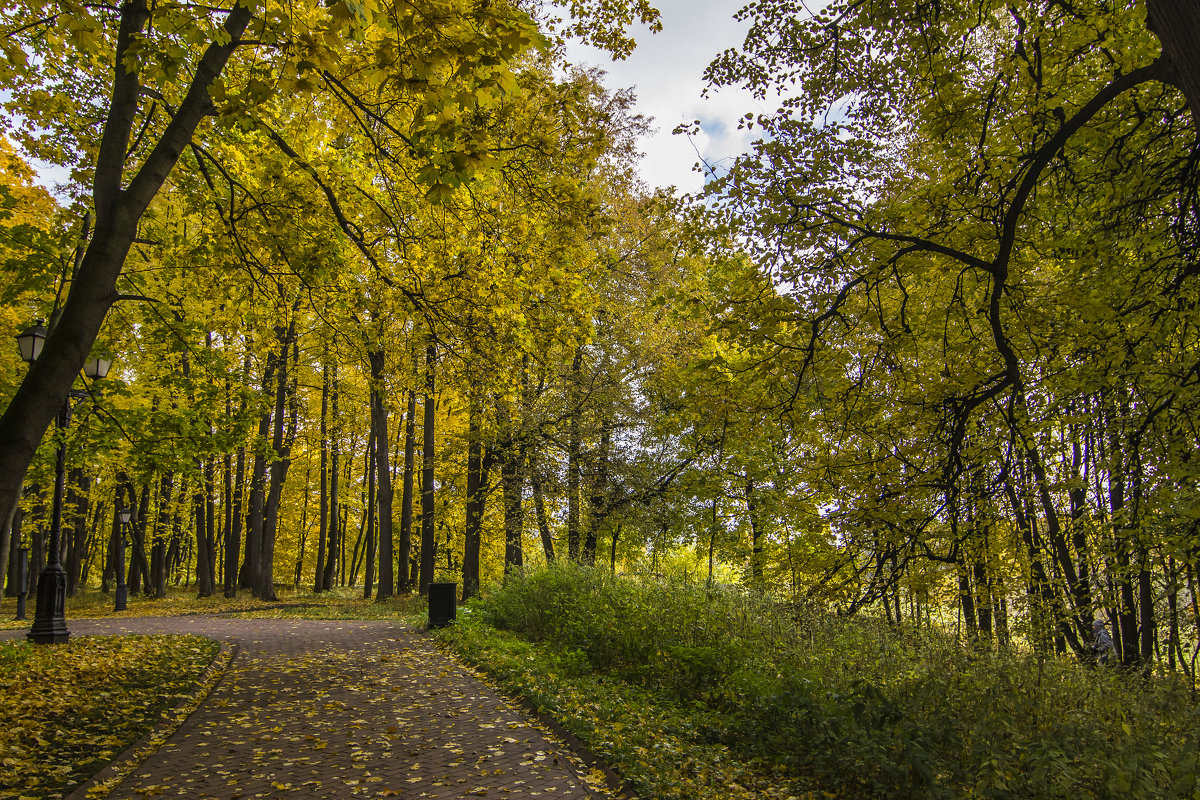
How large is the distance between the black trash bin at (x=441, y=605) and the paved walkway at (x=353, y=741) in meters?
2.96

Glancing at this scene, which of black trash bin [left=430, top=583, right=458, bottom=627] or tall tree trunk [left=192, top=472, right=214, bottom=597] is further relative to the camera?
tall tree trunk [left=192, top=472, right=214, bottom=597]

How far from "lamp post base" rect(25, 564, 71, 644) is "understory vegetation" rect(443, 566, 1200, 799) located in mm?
6549

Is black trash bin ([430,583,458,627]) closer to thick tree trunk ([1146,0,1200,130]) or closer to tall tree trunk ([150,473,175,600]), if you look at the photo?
thick tree trunk ([1146,0,1200,130])

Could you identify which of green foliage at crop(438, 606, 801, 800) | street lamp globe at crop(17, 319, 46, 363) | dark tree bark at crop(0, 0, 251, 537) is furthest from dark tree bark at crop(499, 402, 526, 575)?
dark tree bark at crop(0, 0, 251, 537)

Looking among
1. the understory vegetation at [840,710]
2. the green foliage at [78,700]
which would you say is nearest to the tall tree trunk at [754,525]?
the understory vegetation at [840,710]

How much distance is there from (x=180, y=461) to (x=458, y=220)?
630cm

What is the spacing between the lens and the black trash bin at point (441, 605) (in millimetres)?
13227

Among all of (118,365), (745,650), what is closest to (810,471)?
(745,650)

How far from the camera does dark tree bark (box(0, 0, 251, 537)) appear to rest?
5.57 meters

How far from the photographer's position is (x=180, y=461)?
37.2ft

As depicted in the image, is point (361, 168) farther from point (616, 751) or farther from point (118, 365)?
point (118, 365)

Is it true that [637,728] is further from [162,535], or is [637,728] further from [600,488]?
[162,535]

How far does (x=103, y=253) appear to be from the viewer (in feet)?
20.2

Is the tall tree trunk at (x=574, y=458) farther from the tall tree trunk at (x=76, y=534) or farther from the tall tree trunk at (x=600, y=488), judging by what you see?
the tall tree trunk at (x=76, y=534)
